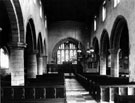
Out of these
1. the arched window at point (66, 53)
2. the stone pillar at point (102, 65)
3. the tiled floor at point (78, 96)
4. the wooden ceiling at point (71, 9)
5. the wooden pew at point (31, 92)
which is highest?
the wooden ceiling at point (71, 9)

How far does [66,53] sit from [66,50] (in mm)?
450

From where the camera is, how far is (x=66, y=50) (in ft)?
96.5

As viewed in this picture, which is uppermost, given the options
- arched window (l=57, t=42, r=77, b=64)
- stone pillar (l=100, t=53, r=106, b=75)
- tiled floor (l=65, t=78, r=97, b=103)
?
arched window (l=57, t=42, r=77, b=64)

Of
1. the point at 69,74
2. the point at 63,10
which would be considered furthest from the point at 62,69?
the point at 63,10

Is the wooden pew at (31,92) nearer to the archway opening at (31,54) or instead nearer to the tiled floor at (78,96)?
the tiled floor at (78,96)

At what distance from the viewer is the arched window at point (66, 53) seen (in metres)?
29.3

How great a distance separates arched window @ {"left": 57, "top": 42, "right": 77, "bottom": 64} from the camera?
96.1 feet

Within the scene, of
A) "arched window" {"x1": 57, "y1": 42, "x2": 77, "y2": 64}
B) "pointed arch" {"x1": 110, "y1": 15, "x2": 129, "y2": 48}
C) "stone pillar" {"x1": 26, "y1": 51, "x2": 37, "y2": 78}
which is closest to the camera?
"stone pillar" {"x1": 26, "y1": 51, "x2": 37, "y2": 78}

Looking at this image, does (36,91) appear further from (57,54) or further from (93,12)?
(57,54)

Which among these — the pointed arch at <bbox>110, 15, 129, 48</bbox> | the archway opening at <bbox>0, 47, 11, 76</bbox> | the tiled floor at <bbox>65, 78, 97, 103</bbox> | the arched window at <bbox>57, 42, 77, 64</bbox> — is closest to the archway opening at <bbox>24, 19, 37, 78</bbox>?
the tiled floor at <bbox>65, 78, 97, 103</bbox>

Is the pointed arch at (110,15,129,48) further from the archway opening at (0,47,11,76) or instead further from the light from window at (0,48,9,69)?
the light from window at (0,48,9,69)

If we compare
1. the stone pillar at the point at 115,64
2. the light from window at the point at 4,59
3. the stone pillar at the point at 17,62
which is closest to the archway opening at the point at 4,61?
the light from window at the point at 4,59

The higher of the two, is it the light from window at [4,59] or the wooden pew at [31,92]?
the light from window at [4,59]

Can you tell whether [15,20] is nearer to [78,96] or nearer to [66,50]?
[78,96]
